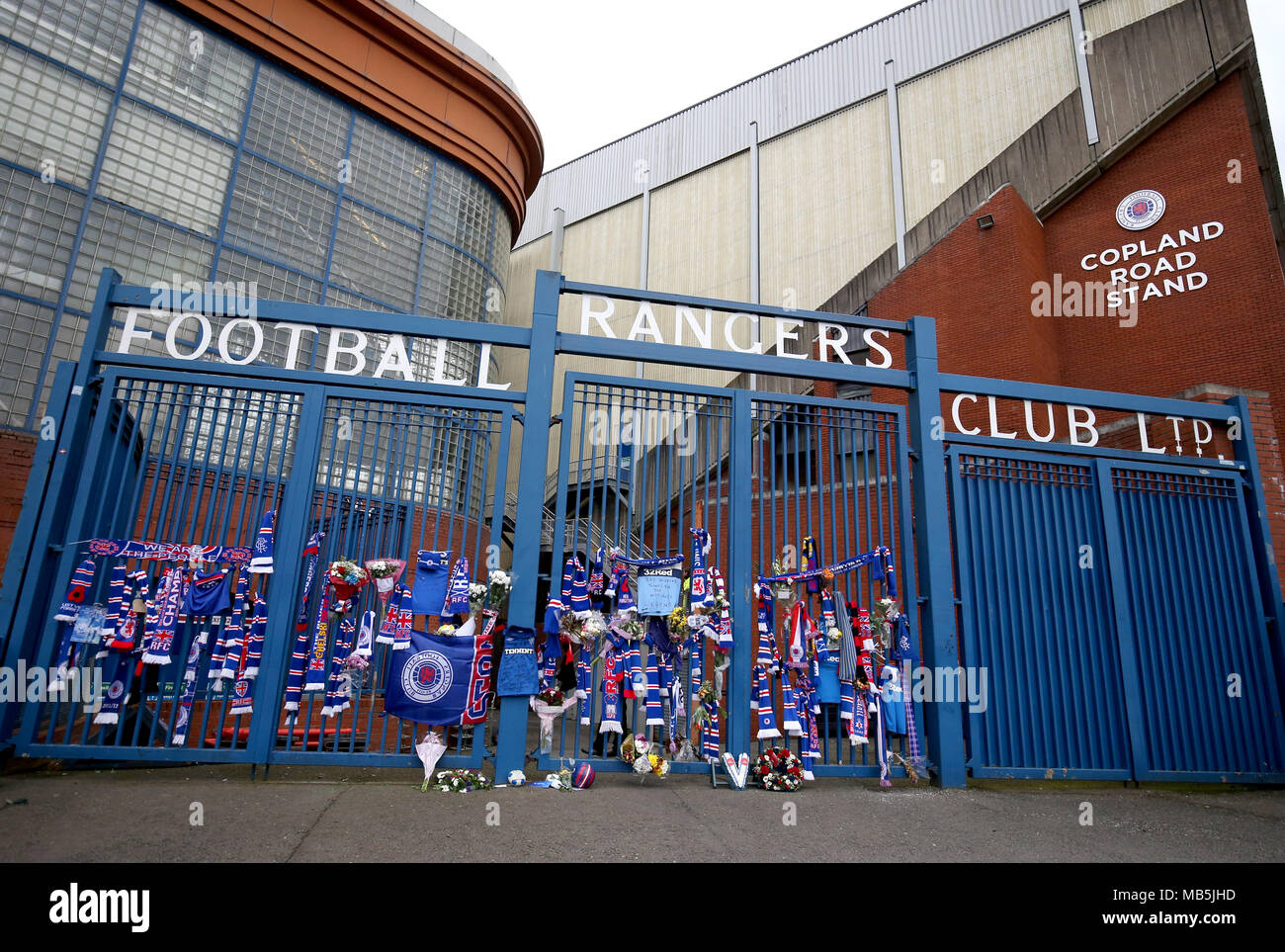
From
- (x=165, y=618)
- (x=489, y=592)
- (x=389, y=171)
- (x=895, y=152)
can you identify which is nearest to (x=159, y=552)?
(x=165, y=618)

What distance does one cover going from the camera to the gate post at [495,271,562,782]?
5.68 metres

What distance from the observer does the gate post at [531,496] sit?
18.6 feet

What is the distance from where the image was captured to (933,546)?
6.77 m

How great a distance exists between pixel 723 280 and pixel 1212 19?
42.7ft

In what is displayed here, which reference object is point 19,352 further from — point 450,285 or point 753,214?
point 753,214

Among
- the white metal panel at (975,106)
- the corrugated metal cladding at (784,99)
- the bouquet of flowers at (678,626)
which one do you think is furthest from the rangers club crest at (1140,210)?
the bouquet of flowers at (678,626)

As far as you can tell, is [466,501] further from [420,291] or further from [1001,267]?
[1001,267]

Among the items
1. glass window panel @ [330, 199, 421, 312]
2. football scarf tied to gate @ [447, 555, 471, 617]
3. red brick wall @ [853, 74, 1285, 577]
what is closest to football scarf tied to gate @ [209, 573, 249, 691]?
football scarf tied to gate @ [447, 555, 471, 617]

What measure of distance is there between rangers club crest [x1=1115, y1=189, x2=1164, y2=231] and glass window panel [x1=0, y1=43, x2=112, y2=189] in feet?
55.9

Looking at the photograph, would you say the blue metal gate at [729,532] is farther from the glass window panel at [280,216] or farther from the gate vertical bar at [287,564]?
the glass window panel at [280,216]

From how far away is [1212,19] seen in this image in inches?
493

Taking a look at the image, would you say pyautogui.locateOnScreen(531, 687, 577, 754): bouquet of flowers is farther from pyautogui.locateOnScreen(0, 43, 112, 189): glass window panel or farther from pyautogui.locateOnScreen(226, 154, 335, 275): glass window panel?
pyautogui.locateOnScreen(0, 43, 112, 189): glass window panel

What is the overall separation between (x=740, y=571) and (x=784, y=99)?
2134 cm
